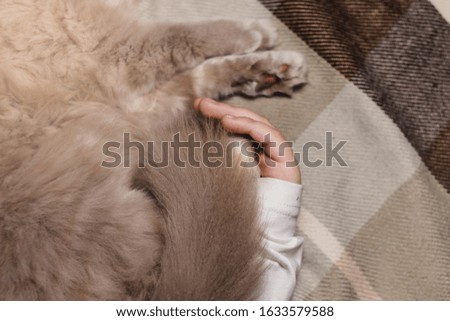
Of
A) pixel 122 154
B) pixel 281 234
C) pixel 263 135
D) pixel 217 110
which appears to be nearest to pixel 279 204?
pixel 281 234

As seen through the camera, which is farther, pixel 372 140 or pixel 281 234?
pixel 372 140

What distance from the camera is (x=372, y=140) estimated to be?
1371 mm

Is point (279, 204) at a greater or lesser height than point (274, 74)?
lesser

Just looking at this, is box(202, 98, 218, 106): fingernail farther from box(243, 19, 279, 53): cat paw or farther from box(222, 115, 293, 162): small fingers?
box(243, 19, 279, 53): cat paw

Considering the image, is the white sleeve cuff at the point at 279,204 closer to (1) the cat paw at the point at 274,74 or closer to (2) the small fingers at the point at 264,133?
(2) the small fingers at the point at 264,133

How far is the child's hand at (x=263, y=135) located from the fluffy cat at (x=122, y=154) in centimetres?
7

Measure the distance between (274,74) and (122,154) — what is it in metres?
0.47

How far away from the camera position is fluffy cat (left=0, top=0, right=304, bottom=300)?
1.02m

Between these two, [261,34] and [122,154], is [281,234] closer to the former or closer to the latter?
[122,154]

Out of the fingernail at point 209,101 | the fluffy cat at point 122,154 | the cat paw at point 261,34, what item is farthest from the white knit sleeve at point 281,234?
the cat paw at point 261,34

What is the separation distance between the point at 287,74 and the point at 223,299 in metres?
0.64

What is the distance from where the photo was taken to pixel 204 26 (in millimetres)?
1357

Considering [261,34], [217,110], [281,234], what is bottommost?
[281,234]
